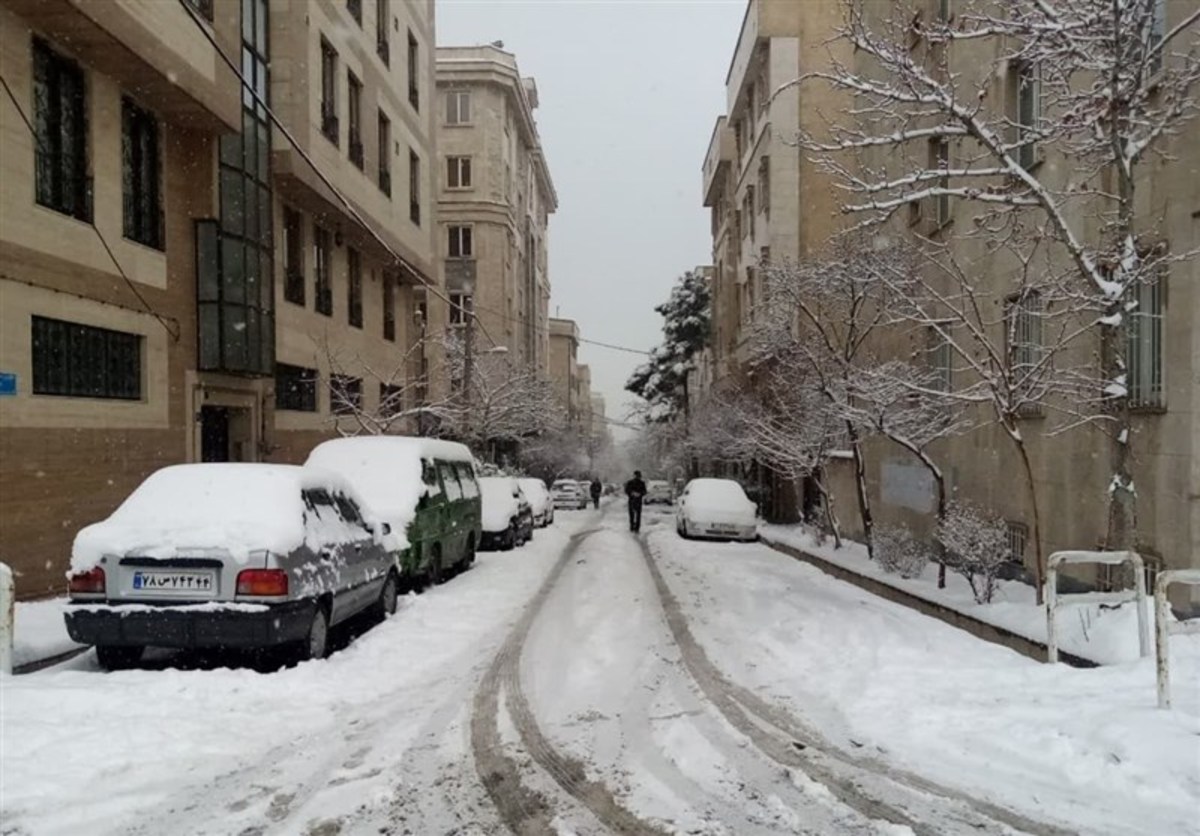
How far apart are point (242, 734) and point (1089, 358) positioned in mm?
9882

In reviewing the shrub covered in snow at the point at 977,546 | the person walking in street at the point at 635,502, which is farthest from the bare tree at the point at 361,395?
the shrub covered in snow at the point at 977,546

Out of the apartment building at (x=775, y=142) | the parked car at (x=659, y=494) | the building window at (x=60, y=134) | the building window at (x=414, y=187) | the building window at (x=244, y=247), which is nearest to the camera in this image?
the building window at (x=60, y=134)

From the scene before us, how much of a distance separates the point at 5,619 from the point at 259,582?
1.80 metres

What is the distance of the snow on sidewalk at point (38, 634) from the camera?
7770 millimetres

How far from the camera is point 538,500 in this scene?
93.1ft

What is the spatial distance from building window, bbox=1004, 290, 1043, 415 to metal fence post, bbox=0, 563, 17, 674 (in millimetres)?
9202

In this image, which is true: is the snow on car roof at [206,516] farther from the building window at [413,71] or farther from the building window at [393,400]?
the building window at [413,71]

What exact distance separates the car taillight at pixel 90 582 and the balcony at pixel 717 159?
3840 cm

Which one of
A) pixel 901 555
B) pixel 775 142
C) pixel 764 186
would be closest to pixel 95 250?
pixel 901 555

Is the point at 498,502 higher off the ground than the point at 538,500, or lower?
higher

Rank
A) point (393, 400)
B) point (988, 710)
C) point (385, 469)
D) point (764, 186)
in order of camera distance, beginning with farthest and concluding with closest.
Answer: point (764, 186) < point (393, 400) < point (385, 469) < point (988, 710)

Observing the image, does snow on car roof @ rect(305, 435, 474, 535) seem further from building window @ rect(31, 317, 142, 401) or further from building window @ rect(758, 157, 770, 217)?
building window @ rect(758, 157, 770, 217)

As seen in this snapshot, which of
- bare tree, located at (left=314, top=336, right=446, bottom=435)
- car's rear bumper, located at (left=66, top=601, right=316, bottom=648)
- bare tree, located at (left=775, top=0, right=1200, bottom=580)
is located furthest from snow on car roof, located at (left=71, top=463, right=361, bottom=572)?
bare tree, located at (left=314, top=336, right=446, bottom=435)

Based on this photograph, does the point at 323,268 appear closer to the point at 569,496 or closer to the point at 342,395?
the point at 342,395
